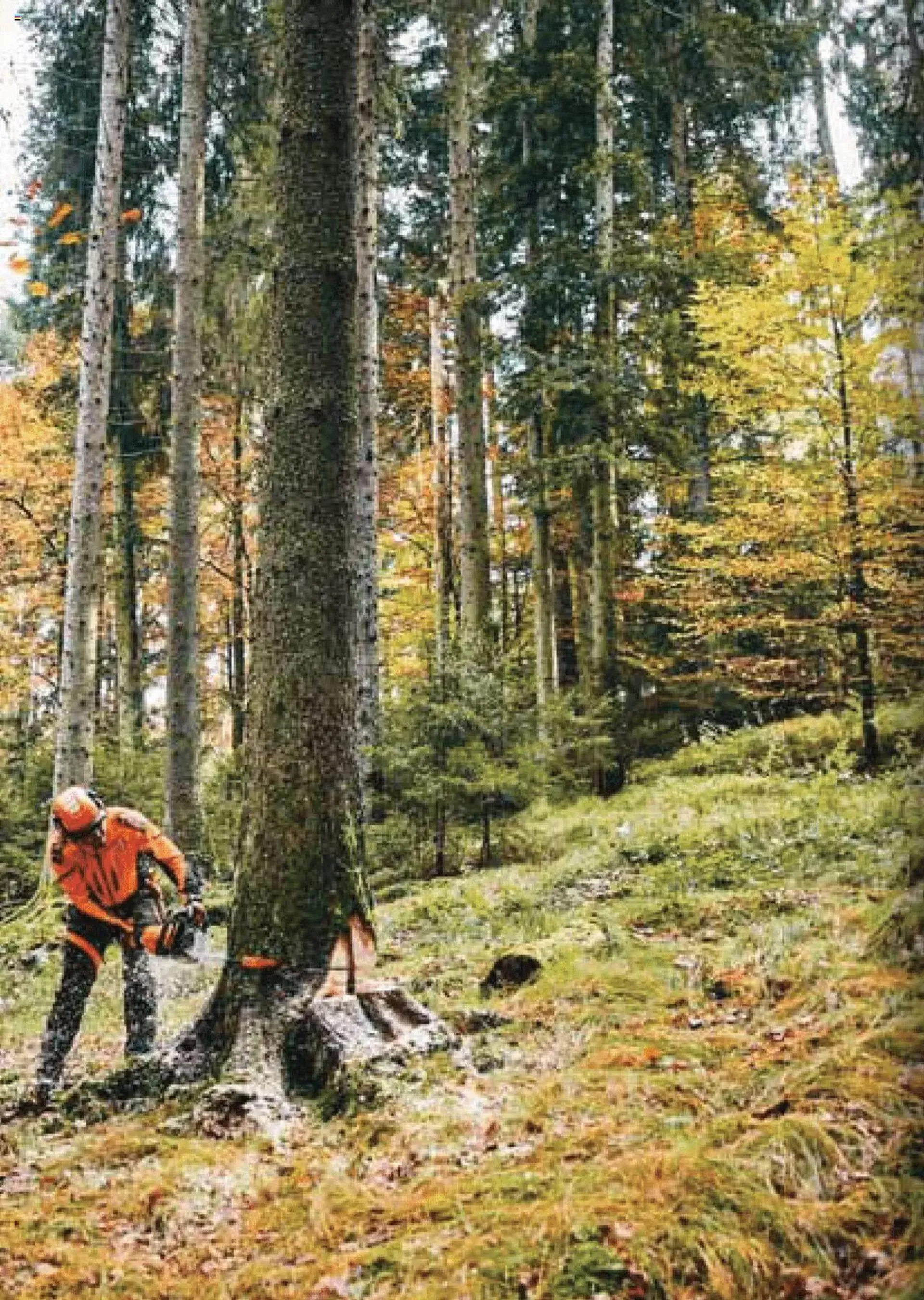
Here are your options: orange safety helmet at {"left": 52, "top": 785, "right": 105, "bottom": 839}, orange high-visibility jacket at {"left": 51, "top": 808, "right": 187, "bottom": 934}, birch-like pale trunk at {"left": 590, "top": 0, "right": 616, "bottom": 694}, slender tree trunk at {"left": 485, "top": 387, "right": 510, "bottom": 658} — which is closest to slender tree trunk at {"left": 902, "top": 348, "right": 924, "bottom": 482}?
birch-like pale trunk at {"left": 590, "top": 0, "right": 616, "bottom": 694}

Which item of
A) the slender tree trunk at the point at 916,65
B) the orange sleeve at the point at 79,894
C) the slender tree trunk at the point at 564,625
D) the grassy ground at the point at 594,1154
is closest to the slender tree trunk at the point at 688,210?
the slender tree trunk at the point at 564,625

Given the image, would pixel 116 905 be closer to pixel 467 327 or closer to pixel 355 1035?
pixel 355 1035

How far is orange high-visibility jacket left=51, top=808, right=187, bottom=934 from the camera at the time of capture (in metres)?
5.62

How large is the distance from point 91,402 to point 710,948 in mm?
9429

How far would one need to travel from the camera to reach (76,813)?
17.7 feet

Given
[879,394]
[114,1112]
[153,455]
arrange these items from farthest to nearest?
[153,455], [879,394], [114,1112]

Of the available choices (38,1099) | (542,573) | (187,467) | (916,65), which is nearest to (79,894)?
(38,1099)

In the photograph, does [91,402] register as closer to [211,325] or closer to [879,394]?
[211,325]

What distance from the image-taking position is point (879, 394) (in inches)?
412

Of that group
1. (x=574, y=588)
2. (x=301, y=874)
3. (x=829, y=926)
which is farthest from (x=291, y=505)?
(x=574, y=588)

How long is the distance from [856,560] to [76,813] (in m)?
8.59

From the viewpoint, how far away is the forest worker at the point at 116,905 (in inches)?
215

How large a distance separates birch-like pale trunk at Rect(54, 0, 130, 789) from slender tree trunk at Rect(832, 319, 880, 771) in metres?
8.46

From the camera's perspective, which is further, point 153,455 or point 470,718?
point 153,455
